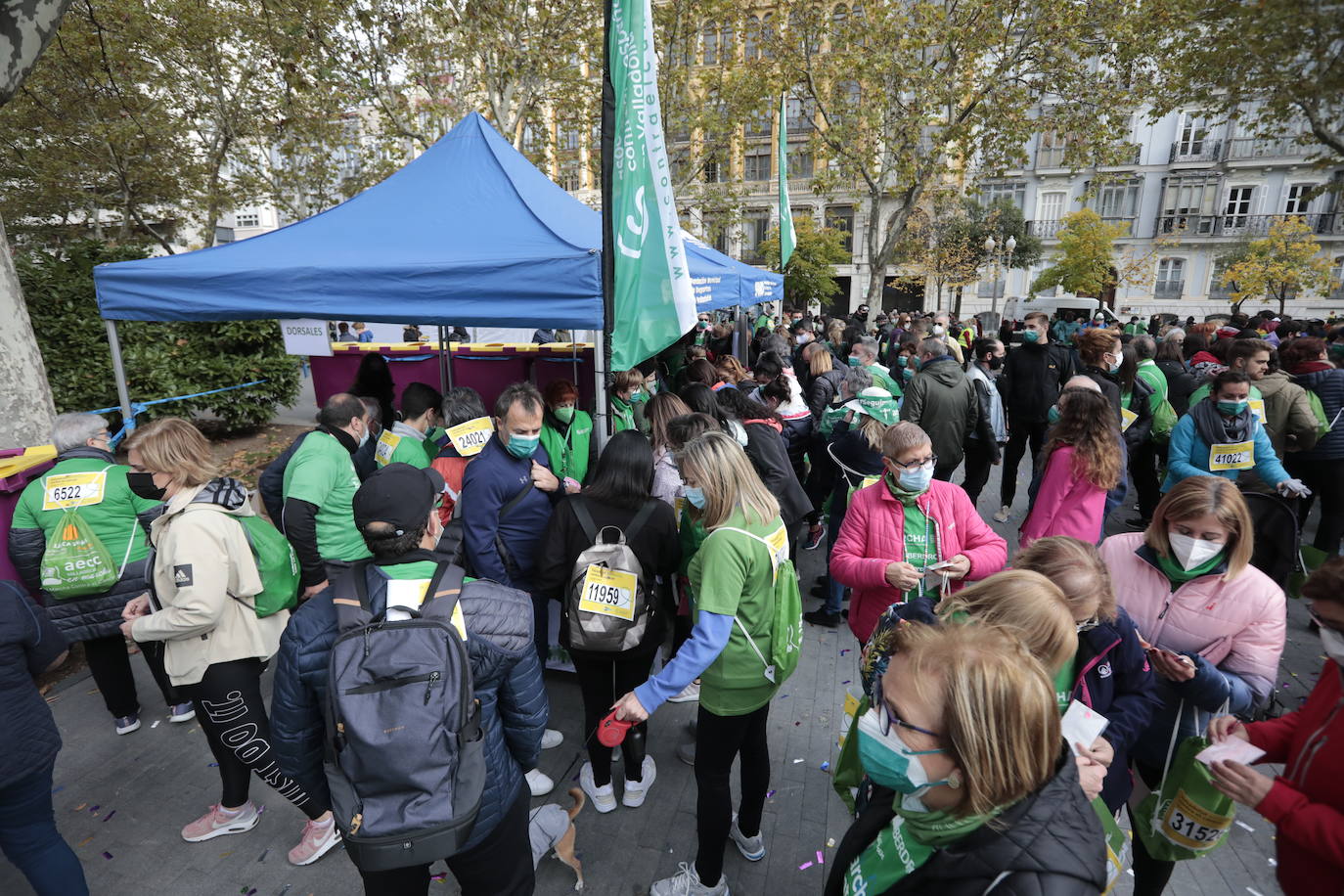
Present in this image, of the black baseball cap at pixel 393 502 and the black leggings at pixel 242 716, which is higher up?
the black baseball cap at pixel 393 502

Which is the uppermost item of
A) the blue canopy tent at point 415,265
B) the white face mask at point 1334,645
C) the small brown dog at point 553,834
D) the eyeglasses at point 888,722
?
the blue canopy tent at point 415,265

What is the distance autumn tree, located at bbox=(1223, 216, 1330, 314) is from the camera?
23016 mm

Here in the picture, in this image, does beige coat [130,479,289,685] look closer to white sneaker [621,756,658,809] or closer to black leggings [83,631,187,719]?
black leggings [83,631,187,719]

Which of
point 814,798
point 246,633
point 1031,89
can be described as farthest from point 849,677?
point 1031,89

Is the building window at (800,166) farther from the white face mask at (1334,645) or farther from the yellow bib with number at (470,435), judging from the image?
the white face mask at (1334,645)

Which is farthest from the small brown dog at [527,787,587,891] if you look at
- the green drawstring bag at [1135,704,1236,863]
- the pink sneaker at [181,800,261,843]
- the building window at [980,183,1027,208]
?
the building window at [980,183,1027,208]

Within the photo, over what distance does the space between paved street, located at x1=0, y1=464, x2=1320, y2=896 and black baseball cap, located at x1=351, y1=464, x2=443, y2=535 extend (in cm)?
192

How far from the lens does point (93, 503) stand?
10.5 feet

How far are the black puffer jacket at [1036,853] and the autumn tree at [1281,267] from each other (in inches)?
1151

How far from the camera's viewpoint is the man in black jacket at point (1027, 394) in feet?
21.6

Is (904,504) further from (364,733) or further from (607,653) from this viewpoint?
(364,733)

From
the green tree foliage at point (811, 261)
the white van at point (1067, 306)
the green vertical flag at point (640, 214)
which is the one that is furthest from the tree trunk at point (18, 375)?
the green tree foliage at point (811, 261)

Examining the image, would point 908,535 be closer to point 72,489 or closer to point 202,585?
point 202,585

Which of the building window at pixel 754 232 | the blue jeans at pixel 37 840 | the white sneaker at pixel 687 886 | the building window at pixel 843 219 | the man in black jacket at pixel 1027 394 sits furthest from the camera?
the building window at pixel 754 232
